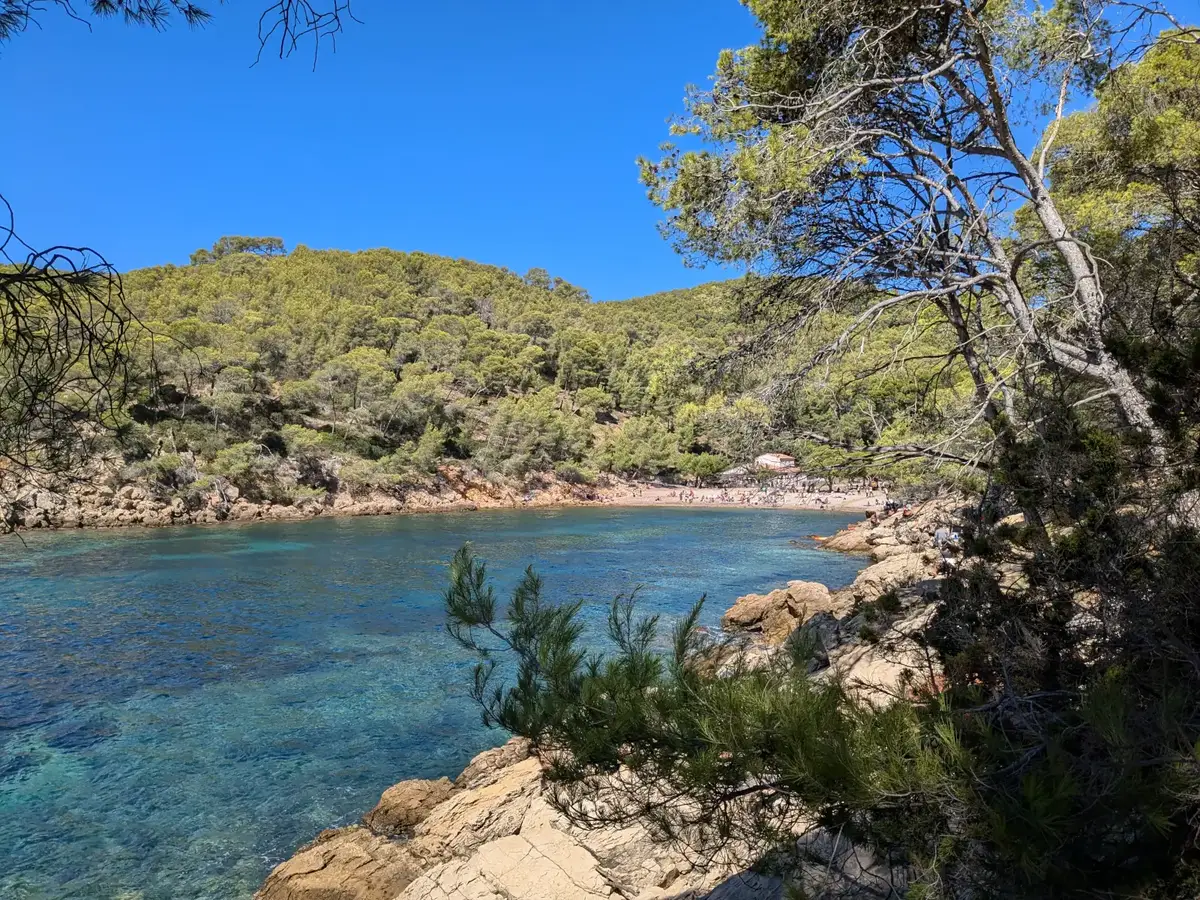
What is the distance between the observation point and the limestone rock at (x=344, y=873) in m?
4.23

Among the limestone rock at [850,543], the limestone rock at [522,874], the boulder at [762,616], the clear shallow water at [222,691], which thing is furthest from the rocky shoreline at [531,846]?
the limestone rock at [850,543]

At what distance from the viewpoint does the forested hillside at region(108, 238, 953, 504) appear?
6.78 m

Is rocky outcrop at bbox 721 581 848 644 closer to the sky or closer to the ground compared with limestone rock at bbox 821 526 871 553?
closer to the sky

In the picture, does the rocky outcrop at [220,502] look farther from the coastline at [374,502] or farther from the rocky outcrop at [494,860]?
the rocky outcrop at [494,860]

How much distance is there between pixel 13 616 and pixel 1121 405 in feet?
50.8

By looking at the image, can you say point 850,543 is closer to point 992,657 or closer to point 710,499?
point 710,499

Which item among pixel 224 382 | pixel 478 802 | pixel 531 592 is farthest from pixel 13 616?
pixel 224 382

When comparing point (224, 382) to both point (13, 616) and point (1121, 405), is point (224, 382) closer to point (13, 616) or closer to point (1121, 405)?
point (13, 616)

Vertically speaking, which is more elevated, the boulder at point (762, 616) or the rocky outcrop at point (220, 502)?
the rocky outcrop at point (220, 502)

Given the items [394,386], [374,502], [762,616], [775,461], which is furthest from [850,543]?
[394,386]

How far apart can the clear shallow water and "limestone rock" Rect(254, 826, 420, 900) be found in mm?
666

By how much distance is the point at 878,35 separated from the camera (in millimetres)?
4090

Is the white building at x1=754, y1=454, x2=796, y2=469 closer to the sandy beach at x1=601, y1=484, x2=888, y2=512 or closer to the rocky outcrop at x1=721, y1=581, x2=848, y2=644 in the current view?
the rocky outcrop at x1=721, y1=581, x2=848, y2=644

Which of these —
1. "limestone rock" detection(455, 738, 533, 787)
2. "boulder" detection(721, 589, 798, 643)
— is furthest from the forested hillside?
"boulder" detection(721, 589, 798, 643)
